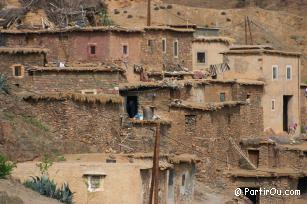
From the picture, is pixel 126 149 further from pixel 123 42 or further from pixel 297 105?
pixel 297 105

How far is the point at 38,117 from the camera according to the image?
4984 centimetres

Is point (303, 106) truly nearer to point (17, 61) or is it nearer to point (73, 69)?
point (73, 69)

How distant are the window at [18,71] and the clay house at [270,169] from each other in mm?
9192

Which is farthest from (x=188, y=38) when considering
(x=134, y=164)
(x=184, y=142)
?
(x=134, y=164)

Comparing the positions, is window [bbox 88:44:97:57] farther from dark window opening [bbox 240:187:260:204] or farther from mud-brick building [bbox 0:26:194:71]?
dark window opening [bbox 240:187:260:204]

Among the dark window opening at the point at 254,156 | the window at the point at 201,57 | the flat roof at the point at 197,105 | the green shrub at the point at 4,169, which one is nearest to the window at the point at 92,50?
the flat roof at the point at 197,105

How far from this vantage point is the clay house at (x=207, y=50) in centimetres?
6322

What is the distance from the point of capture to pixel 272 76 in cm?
6191

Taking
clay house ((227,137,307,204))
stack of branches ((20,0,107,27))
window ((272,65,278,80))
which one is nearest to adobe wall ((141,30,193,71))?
window ((272,65,278,80))

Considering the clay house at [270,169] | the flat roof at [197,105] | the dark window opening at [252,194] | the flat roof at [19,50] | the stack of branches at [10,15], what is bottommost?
the dark window opening at [252,194]

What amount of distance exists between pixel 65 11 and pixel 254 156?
13.0m

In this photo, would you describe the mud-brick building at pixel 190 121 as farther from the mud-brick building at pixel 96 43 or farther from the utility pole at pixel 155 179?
the utility pole at pixel 155 179

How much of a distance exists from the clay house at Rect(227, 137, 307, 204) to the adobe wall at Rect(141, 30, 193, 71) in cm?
548

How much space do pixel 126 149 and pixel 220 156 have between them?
559cm
